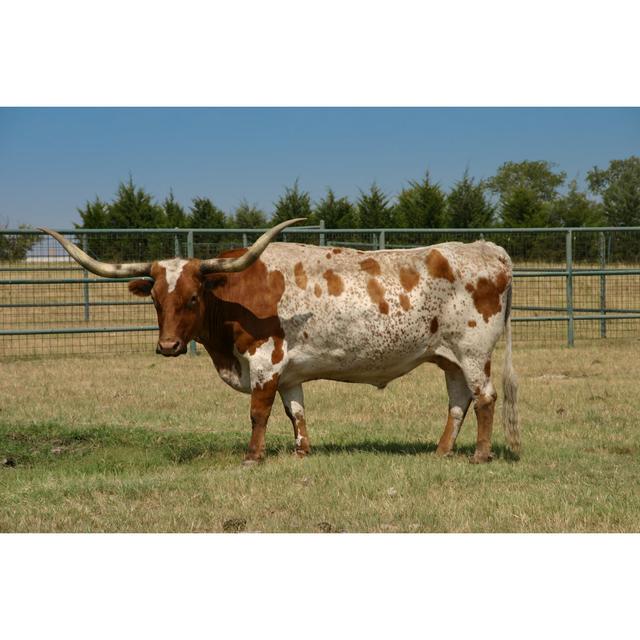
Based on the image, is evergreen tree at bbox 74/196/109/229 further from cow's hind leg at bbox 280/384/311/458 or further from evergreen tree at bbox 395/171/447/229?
cow's hind leg at bbox 280/384/311/458

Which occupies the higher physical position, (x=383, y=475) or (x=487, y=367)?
(x=487, y=367)

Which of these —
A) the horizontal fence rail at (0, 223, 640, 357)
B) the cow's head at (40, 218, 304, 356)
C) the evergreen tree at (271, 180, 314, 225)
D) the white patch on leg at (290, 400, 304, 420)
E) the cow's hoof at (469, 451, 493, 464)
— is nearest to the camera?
the cow's head at (40, 218, 304, 356)

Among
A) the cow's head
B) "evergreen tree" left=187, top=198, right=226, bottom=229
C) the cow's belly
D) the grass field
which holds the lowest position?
the grass field

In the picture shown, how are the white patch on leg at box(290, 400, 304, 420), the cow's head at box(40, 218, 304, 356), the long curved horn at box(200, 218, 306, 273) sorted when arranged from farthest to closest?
the white patch on leg at box(290, 400, 304, 420)
the long curved horn at box(200, 218, 306, 273)
the cow's head at box(40, 218, 304, 356)

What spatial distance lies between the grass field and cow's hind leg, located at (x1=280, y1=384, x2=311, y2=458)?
0.65 feet

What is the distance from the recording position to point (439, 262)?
716cm

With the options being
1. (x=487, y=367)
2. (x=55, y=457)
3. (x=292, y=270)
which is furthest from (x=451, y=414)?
(x=55, y=457)

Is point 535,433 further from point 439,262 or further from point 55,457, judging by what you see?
point 55,457

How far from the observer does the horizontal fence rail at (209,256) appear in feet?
48.5

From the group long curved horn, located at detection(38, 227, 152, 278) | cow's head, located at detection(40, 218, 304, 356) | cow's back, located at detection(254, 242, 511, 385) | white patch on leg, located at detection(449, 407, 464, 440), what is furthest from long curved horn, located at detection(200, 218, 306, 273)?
white patch on leg, located at detection(449, 407, 464, 440)

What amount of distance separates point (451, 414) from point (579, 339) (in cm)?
940

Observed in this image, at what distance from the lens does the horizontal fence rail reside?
14.8 metres

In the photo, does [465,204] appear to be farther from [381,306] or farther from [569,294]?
[381,306]
